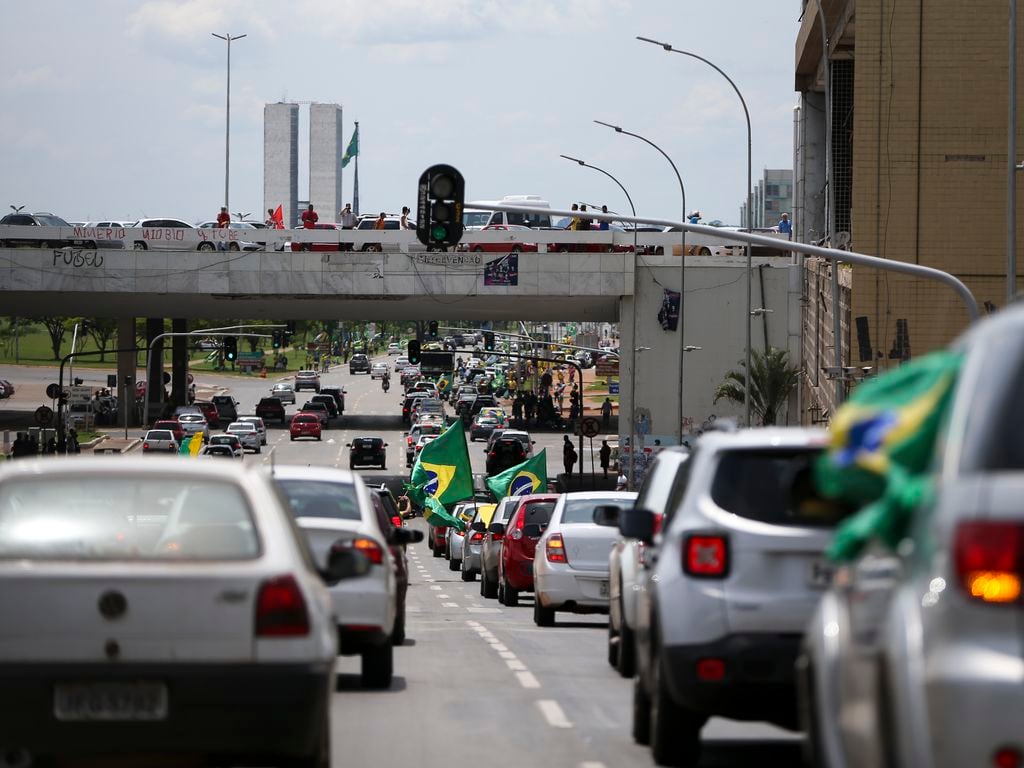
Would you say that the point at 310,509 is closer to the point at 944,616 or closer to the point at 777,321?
the point at 944,616

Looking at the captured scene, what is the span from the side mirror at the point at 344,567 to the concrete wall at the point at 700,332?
58.2 m

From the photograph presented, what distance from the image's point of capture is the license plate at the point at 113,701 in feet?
24.0

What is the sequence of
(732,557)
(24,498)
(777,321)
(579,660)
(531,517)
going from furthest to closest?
(777,321) → (531,517) → (579,660) → (732,557) → (24,498)

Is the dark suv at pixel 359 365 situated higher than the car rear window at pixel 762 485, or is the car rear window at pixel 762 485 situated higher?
the dark suv at pixel 359 365

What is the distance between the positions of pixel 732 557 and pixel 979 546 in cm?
441

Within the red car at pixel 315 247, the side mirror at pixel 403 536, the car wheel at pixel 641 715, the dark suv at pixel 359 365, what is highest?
the red car at pixel 315 247

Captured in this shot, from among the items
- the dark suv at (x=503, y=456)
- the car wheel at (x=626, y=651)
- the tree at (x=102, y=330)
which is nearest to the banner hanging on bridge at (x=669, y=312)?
the dark suv at (x=503, y=456)

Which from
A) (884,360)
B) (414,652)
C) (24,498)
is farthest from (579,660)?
(884,360)

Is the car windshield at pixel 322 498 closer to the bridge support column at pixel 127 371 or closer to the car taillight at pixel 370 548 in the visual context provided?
the car taillight at pixel 370 548

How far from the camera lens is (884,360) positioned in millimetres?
42344

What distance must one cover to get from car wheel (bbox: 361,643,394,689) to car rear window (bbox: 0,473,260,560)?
16.1ft

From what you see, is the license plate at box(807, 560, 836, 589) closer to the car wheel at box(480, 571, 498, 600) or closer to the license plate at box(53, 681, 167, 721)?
the license plate at box(53, 681, 167, 721)

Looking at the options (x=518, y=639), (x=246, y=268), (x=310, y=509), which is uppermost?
(x=246, y=268)

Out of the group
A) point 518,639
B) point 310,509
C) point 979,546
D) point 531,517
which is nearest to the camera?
point 979,546
